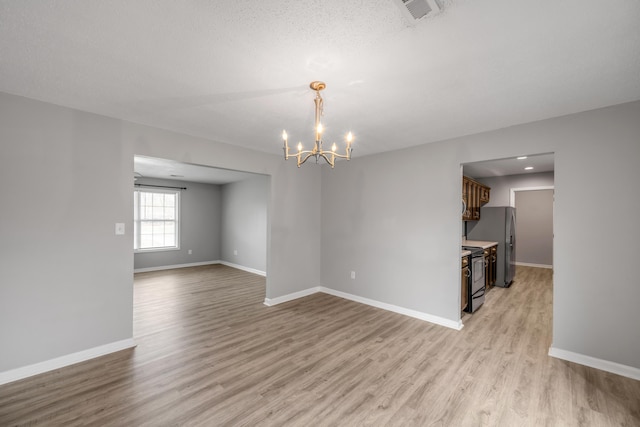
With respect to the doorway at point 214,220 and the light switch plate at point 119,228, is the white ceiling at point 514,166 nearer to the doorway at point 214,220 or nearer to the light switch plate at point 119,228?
the doorway at point 214,220

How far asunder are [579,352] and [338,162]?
12.9 ft

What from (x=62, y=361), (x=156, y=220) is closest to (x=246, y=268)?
(x=156, y=220)

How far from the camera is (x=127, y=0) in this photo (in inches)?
51.2

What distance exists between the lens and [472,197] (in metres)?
5.30

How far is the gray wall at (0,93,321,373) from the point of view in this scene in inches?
92.6

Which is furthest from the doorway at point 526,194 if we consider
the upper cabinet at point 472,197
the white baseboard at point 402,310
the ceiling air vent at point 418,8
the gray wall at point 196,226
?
the gray wall at point 196,226

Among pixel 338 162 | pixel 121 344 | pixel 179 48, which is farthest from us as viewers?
pixel 338 162

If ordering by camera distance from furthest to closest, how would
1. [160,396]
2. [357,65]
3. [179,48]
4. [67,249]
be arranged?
[67,249] → [160,396] → [357,65] → [179,48]

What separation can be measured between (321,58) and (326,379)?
102 inches

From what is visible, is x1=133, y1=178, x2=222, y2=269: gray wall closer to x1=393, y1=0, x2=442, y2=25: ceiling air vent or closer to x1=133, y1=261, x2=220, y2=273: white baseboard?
x1=133, y1=261, x2=220, y2=273: white baseboard

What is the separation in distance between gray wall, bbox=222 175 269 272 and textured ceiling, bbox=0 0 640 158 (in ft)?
13.2

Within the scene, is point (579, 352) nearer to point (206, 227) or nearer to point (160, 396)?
point (160, 396)

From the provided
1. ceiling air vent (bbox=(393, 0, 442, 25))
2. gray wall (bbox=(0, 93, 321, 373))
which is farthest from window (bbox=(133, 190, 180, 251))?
ceiling air vent (bbox=(393, 0, 442, 25))

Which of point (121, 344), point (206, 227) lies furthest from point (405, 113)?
point (206, 227)
